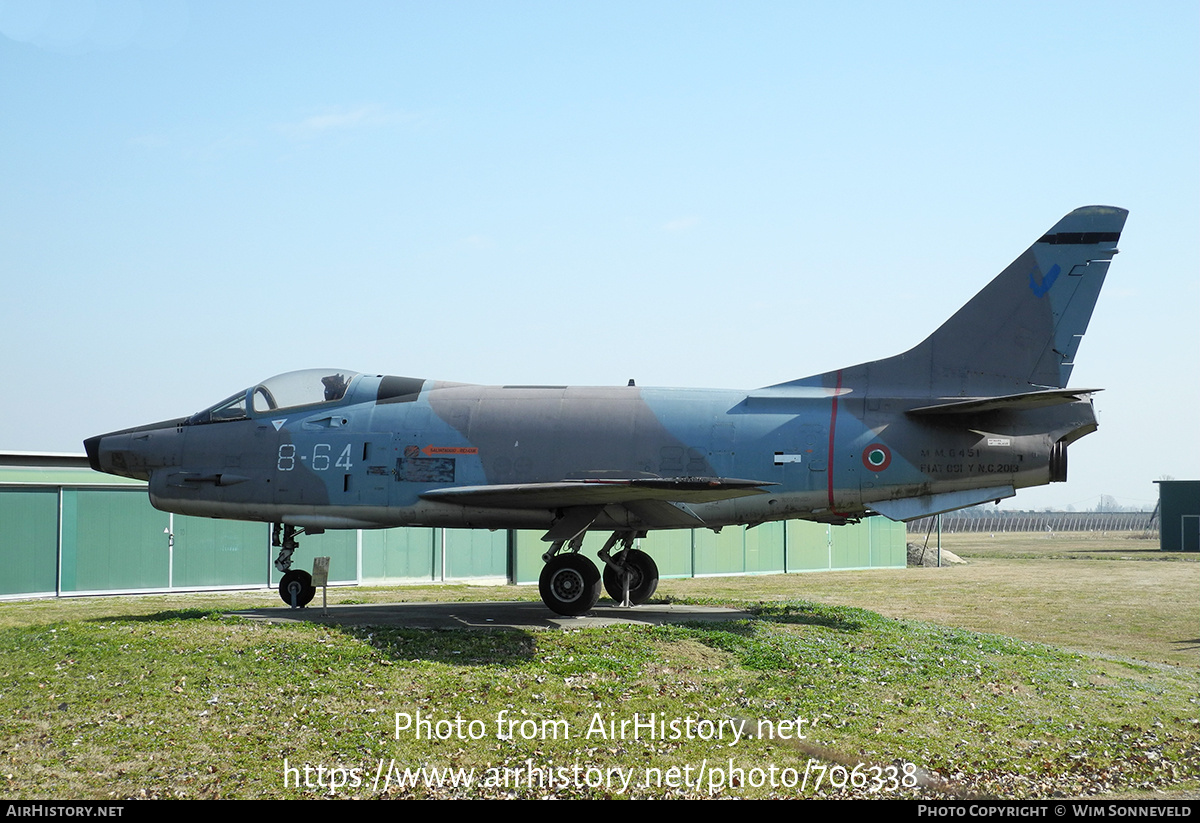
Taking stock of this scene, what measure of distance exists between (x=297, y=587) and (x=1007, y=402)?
1160cm

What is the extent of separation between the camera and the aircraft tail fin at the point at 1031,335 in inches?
663

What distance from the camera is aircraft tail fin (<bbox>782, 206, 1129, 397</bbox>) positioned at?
16828mm

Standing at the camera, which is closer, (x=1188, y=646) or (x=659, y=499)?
(x=659, y=499)

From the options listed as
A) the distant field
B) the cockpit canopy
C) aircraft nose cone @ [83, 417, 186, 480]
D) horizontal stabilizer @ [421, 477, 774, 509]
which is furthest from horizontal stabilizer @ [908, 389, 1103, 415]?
aircraft nose cone @ [83, 417, 186, 480]

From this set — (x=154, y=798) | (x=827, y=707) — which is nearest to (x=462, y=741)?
(x=154, y=798)

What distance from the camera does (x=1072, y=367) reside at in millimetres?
16984

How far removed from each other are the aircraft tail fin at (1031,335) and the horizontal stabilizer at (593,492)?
3.51 meters

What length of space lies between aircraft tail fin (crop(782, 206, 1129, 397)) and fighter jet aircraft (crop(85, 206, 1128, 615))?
2 cm

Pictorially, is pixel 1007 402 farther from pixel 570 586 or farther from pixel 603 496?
pixel 570 586

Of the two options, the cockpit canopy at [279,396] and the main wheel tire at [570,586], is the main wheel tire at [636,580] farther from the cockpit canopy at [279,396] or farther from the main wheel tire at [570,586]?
the cockpit canopy at [279,396]

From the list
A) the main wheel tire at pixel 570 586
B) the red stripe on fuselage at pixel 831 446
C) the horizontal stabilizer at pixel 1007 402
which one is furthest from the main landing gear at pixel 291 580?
the horizontal stabilizer at pixel 1007 402

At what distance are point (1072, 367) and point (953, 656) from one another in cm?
554

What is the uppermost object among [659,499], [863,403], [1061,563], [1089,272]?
[1089,272]
